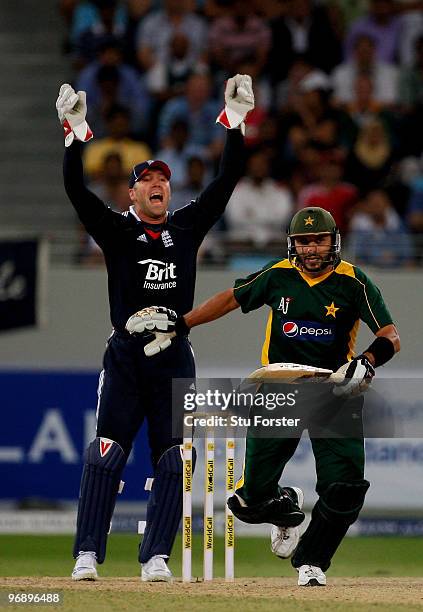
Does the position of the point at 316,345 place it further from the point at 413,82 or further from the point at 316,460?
the point at 413,82

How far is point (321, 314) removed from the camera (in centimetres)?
730

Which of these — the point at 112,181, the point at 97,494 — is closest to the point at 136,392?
the point at 97,494

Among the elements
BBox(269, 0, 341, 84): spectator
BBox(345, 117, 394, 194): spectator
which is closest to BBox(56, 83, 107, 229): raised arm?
BBox(345, 117, 394, 194): spectator

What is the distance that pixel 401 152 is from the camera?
45.4 feet

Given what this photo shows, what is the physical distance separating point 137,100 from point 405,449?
4.23 metres

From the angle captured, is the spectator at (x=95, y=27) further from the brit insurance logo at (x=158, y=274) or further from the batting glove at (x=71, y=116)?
the brit insurance logo at (x=158, y=274)

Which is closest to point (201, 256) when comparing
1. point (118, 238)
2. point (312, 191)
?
point (312, 191)

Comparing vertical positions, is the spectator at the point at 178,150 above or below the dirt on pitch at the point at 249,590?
above

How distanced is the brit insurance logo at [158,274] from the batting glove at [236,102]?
30.2 inches

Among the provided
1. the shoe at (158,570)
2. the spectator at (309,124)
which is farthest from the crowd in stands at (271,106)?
the shoe at (158,570)

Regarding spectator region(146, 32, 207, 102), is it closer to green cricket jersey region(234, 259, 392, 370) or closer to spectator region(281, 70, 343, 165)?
spectator region(281, 70, 343, 165)

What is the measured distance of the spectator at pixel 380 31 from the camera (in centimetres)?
1440

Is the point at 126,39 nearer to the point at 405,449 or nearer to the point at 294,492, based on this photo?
the point at 405,449

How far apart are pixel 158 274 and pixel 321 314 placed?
844 mm
